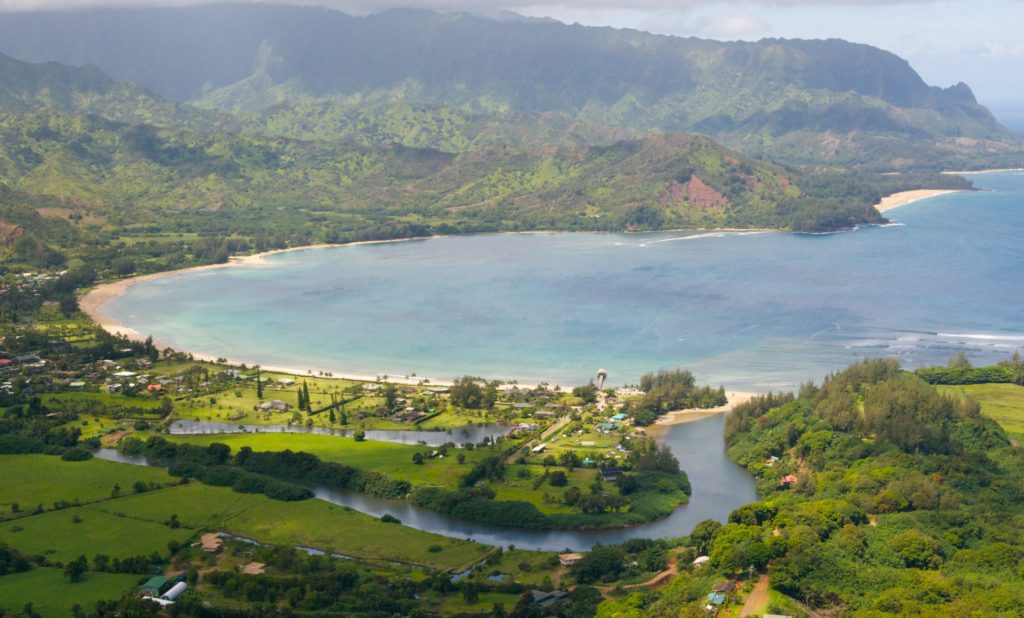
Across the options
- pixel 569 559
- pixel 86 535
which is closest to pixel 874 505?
pixel 569 559

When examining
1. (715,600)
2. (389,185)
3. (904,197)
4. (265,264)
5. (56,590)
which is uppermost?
(389,185)

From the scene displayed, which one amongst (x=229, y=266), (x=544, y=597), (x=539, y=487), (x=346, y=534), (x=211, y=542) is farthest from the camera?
(x=229, y=266)

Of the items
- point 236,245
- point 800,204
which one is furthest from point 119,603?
point 800,204

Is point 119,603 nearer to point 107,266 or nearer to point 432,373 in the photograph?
point 432,373

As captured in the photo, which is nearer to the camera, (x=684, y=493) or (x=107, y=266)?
(x=684, y=493)

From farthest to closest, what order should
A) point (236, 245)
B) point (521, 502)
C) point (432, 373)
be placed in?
point (236, 245), point (432, 373), point (521, 502)

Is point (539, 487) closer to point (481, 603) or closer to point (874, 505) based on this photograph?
point (481, 603)

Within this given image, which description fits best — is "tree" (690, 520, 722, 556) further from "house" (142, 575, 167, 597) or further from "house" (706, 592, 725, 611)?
"house" (142, 575, 167, 597)
